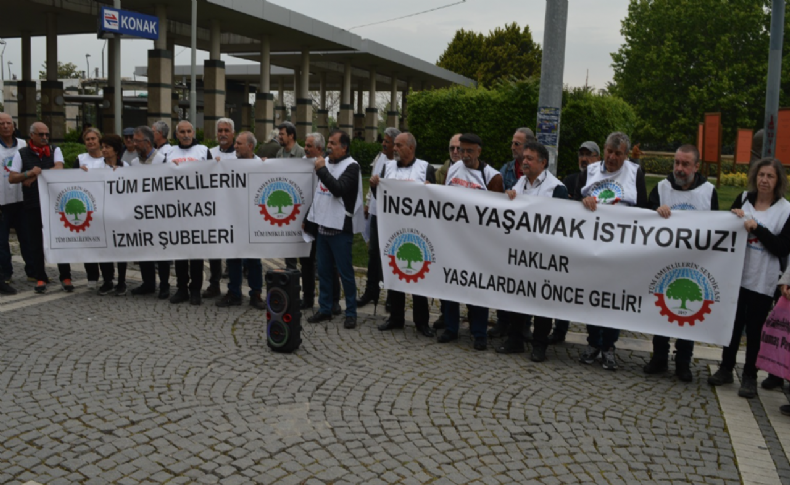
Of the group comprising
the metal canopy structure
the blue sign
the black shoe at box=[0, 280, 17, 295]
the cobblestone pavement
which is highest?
the metal canopy structure

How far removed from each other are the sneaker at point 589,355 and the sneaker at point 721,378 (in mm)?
1011

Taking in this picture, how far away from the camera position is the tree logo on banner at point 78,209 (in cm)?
898

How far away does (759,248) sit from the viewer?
6.11 meters

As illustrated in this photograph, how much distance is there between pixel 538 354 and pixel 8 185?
6.93m

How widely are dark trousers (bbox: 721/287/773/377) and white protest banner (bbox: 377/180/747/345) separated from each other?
0.16 metres

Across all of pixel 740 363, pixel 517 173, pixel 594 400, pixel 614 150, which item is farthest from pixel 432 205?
pixel 740 363

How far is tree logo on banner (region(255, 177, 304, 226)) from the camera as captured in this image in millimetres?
8375

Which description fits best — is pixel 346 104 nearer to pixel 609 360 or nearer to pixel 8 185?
pixel 8 185

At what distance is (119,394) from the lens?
219 inches

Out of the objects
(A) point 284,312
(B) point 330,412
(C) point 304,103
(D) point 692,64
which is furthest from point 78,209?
(D) point 692,64

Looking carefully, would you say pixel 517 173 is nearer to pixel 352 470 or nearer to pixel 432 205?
pixel 432 205

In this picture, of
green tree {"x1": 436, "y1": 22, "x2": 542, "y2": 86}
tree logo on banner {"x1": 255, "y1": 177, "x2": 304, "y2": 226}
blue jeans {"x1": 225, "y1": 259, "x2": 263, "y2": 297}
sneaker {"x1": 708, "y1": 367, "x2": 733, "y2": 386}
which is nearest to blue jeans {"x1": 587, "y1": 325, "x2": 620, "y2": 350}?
sneaker {"x1": 708, "y1": 367, "x2": 733, "y2": 386}

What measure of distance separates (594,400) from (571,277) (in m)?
1.36

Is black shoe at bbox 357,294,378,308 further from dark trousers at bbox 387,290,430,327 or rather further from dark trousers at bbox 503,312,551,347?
dark trousers at bbox 503,312,551,347
